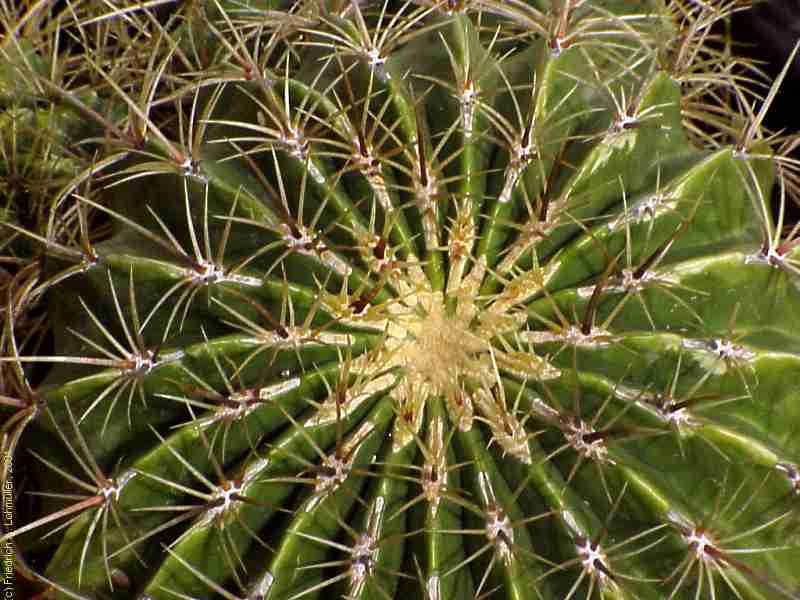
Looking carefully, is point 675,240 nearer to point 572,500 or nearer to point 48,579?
point 572,500

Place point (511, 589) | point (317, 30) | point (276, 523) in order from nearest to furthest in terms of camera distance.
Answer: point (511, 589)
point (276, 523)
point (317, 30)

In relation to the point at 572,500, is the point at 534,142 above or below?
above

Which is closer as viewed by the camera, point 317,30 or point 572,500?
point 572,500

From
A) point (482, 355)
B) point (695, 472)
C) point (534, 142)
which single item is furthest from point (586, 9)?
point (695, 472)

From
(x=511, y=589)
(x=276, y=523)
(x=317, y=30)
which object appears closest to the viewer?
(x=511, y=589)

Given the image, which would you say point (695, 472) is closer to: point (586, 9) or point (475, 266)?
point (475, 266)

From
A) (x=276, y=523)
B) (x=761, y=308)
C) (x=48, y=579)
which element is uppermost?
(x=761, y=308)
